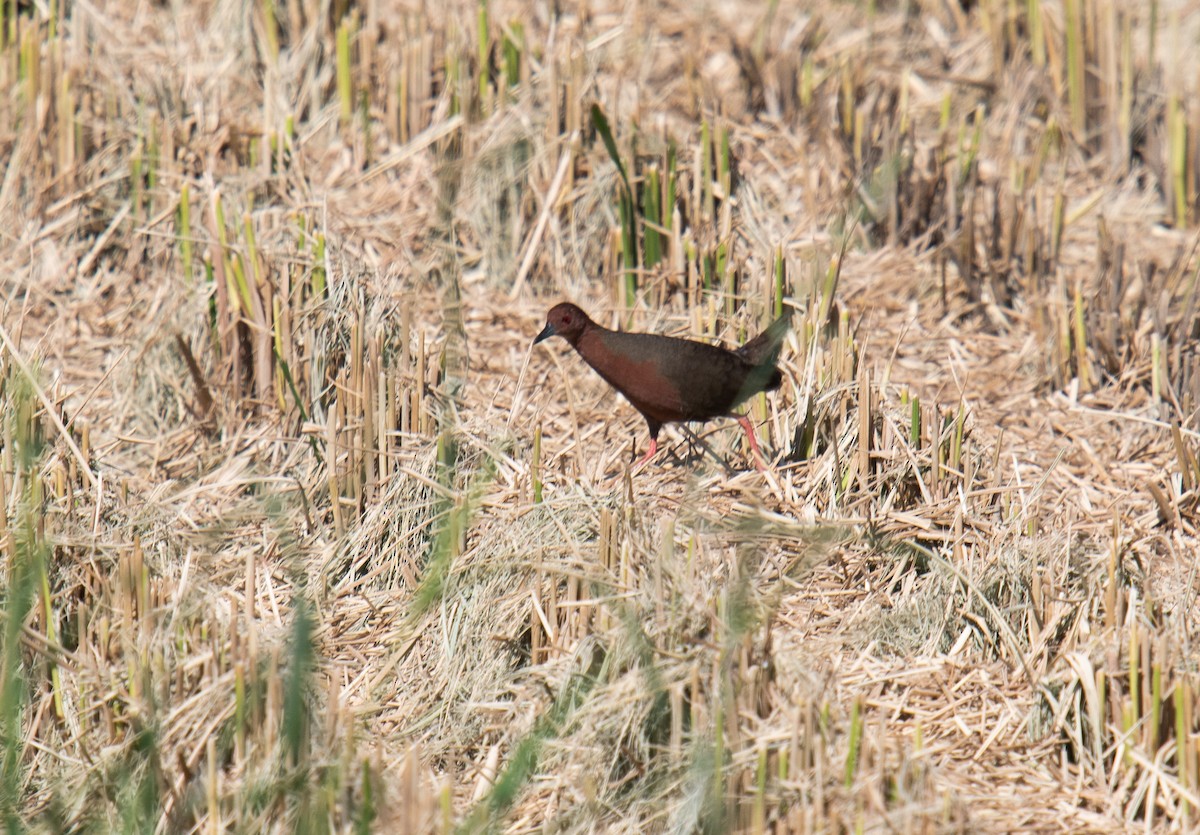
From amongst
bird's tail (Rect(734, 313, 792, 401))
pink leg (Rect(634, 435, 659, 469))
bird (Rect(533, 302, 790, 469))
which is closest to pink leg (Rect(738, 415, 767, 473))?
bird (Rect(533, 302, 790, 469))

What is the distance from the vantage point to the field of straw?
137 inches

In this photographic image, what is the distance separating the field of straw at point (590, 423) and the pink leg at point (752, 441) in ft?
0.31

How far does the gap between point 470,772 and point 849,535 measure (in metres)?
1.29

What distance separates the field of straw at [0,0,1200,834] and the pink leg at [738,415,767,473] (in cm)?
10

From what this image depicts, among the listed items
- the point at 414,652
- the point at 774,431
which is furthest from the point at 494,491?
the point at 774,431

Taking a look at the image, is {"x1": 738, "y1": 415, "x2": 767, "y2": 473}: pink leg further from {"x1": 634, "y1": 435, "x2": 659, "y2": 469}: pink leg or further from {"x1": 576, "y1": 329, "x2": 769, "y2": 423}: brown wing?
{"x1": 634, "y1": 435, "x2": 659, "y2": 469}: pink leg

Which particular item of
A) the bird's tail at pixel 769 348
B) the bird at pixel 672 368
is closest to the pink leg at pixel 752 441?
the bird at pixel 672 368

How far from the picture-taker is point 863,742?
132 inches

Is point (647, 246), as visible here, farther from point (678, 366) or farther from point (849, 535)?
point (849, 535)

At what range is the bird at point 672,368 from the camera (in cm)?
450

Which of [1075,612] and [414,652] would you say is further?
[414,652]

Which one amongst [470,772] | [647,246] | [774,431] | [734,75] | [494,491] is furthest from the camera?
[734,75]

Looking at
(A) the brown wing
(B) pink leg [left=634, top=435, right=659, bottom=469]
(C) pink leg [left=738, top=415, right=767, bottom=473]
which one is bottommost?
(B) pink leg [left=634, top=435, right=659, bottom=469]

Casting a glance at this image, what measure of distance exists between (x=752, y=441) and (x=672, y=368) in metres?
0.35
